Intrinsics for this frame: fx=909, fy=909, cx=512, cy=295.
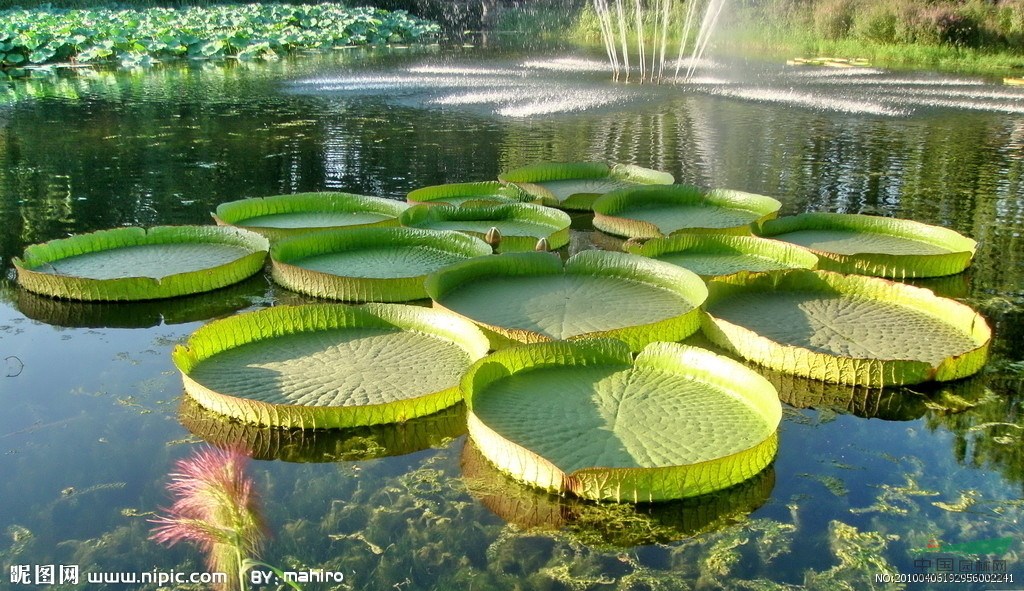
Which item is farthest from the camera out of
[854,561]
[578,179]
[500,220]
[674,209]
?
[578,179]

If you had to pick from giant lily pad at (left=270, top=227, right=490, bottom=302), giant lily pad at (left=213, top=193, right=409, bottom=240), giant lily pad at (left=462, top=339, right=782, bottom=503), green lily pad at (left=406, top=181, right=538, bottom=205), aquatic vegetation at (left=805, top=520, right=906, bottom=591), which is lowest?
aquatic vegetation at (left=805, top=520, right=906, bottom=591)

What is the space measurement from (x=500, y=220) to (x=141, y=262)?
8.25 ft

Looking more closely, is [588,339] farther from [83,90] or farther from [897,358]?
[83,90]

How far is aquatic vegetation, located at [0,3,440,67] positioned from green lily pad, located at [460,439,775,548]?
18.8 m

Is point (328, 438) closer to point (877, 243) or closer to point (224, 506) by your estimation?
point (224, 506)

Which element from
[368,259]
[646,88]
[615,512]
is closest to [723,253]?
[368,259]

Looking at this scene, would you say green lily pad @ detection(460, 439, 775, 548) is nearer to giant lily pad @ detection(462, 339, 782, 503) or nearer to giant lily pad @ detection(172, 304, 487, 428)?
giant lily pad @ detection(462, 339, 782, 503)

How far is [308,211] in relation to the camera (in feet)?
23.0

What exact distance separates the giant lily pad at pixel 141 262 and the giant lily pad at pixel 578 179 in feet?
8.71

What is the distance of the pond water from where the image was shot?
9.70ft

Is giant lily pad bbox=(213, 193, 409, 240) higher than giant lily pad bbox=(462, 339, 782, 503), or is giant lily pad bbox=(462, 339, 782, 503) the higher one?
giant lily pad bbox=(213, 193, 409, 240)

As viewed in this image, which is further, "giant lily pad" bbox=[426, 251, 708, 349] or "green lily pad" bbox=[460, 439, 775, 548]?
"giant lily pad" bbox=[426, 251, 708, 349]

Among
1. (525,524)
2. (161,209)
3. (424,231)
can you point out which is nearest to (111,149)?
(161,209)

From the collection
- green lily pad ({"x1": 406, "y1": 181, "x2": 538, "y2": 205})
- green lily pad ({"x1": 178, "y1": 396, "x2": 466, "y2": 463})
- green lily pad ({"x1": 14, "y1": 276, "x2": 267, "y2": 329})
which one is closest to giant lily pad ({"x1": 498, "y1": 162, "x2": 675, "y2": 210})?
green lily pad ({"x1": 406, "y1": 181, "x2": 538, "y2": 205})
